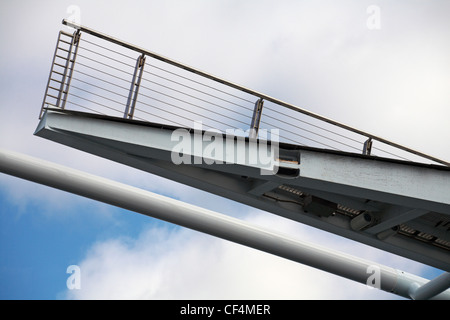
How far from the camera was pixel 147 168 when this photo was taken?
9.58m

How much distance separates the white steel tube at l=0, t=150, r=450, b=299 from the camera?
10.5 metres

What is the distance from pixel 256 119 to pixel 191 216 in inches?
120

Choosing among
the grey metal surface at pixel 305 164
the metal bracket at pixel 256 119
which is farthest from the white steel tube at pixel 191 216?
the metal bracket at pixel 256 119

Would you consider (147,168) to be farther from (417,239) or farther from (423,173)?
(417,239)

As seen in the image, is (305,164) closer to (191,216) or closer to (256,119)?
(256,119)

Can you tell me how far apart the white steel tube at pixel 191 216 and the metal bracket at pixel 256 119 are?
2898mm

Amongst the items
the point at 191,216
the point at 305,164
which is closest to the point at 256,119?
the point at 305,164

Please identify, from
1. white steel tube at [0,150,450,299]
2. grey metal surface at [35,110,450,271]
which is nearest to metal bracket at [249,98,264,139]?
grey metal surface at [35,110,450,271]

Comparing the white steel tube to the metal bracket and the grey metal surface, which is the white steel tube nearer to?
the grey metal surface

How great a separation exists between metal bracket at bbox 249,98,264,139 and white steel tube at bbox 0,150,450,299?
114 inches

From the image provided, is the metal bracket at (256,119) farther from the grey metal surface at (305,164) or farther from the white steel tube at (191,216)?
the white steel tube at (191,216)

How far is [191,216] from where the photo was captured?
11602 mm

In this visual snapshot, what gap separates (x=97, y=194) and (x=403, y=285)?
7205 mm
